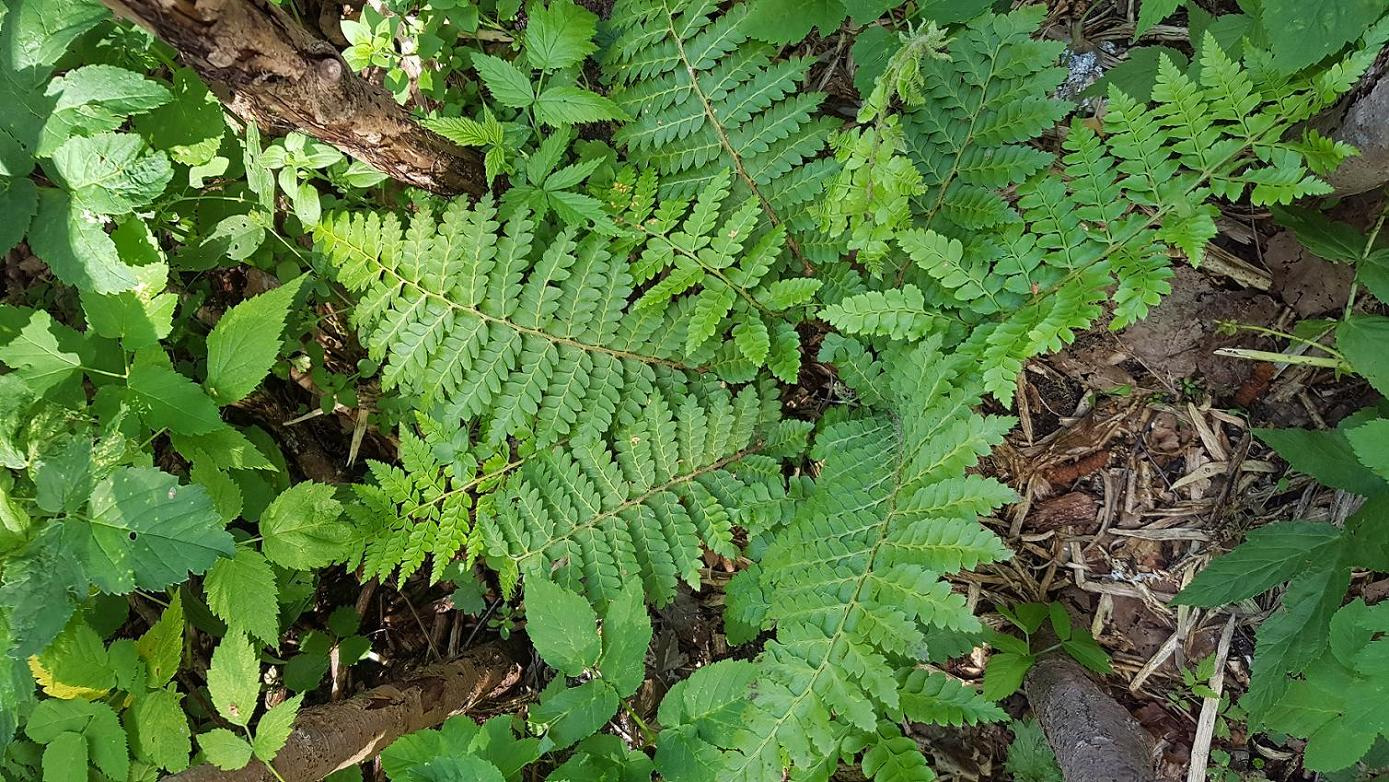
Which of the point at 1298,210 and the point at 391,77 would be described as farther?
the point at 391,77

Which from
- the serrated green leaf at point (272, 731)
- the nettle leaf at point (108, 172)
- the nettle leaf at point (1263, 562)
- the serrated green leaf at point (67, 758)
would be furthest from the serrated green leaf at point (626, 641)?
the nettle leaf at point (108, 172)

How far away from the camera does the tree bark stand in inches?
86.7

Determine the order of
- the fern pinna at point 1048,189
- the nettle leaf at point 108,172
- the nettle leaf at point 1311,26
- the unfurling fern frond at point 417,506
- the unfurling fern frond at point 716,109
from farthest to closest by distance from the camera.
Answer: the unfurling fern frond at point 417,506
the unfurling fern frond at point 716,109
the nettle leaf at point 108,172
the fern pinna at point 1048,189
the nettle leaf at point 1311,26

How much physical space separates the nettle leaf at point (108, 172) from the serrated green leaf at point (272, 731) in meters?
1.54

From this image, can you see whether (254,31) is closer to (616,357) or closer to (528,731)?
(616,357)

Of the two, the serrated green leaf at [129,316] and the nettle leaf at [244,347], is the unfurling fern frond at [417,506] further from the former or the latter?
the serrated green leaf at [129,316]

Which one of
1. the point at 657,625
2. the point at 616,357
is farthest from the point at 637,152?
the point at 657,625

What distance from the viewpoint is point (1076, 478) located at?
3281 millimetres

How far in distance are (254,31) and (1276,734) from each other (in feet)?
13.1

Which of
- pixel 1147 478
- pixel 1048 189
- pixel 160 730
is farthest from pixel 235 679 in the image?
pixel 1147 478

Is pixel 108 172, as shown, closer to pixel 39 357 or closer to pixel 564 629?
pixel 39 357

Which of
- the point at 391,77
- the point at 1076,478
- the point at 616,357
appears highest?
the point at 391,77

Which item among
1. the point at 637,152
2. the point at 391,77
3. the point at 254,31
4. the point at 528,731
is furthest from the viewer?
the point at 528,731

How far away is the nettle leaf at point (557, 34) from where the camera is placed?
9.11ft
